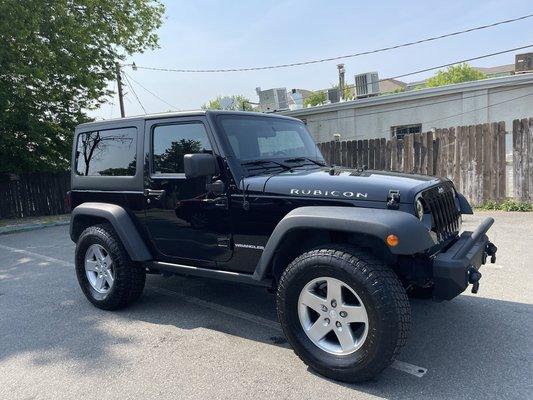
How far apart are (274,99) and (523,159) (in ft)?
38.5

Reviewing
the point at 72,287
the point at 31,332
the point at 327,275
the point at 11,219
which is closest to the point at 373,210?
the point at 327,275

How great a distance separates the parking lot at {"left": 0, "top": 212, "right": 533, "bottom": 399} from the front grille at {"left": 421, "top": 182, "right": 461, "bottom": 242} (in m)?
0.88

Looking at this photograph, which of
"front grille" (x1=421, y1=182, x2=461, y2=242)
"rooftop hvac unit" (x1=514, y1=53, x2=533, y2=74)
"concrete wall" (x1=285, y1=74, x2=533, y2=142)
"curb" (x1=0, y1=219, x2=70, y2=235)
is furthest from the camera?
"rooftop hvac unit" (x1=514, y1=53, x2=533, y2=74)

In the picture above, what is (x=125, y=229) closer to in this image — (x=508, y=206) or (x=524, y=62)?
(x=508, y=206)

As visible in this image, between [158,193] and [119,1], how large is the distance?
14515 millimetres

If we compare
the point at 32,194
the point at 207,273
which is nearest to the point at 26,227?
the point at 32,194

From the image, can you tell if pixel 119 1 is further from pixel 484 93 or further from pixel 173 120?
pixel 173 120

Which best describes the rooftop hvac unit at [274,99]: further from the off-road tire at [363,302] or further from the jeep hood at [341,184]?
the off-road tire at [363,302]

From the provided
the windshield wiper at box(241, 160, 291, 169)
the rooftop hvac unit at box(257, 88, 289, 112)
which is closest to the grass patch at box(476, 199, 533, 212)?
the windshield wiper at box(241, 160, 291, 169)

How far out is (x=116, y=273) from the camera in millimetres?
4312

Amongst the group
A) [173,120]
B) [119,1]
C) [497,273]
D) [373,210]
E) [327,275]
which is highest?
[119,1]

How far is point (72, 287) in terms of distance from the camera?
5438mm

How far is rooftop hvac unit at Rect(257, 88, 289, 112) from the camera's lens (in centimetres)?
1905

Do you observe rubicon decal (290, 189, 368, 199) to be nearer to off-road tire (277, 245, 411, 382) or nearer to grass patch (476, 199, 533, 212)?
off-road tire (277, 245, 411, 382)
